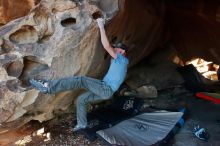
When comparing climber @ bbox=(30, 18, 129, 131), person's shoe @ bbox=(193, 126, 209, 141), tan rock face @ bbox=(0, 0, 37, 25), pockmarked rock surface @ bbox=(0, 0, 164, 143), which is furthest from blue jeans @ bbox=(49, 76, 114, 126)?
person's shoe @ bbox=(193, 126, 209, 141)

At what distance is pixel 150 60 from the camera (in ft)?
25.0

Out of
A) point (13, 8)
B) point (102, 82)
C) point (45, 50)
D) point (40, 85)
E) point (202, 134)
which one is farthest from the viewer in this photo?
point (202, 134)

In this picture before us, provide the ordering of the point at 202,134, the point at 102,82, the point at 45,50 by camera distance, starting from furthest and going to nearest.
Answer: the point at 202,134 → the point at 102,82 → the point at 45,50

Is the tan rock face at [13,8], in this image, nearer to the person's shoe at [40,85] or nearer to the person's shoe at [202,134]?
the person's shoe at [40,85]

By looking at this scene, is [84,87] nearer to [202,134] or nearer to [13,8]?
[13,8]

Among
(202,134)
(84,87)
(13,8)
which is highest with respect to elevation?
(13,8)

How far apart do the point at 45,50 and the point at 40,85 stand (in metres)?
0.43

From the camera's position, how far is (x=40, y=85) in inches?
180

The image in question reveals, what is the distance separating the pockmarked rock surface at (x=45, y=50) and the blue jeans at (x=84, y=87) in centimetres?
26

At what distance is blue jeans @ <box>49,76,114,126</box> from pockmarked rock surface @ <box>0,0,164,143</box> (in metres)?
0.26

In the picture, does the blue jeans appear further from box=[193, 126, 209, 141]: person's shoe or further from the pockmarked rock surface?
box=[193, 126, 209, 141]: person's shoe

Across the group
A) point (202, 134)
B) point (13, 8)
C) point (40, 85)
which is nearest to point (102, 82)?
point (40, 85)

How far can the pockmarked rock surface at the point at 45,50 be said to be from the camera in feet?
15.3

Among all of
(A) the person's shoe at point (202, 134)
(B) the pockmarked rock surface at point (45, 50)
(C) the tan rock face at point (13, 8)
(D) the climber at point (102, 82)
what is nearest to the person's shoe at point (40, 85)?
(D) the climber at point (102, 82)
